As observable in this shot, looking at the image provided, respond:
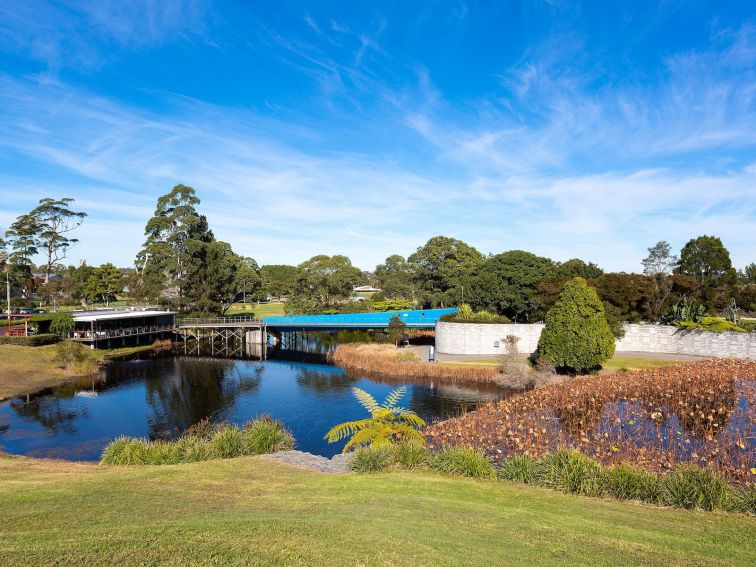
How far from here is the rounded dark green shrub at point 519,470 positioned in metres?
11.2

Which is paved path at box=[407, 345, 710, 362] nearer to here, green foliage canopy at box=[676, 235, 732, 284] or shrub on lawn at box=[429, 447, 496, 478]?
green foliage canopy at box=[676, 235, 732, 284]

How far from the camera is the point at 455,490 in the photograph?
10.3 meters

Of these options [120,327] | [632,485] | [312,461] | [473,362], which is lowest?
[473,362]

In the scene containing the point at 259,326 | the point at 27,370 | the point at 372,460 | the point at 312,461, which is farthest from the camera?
the point at 259,326

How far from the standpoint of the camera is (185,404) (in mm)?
28141

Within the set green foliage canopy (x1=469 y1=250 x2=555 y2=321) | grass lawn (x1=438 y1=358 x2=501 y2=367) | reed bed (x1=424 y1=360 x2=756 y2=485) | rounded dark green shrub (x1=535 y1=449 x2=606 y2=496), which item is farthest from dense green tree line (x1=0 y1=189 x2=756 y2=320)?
rounded dark green shrub (x1=535 y1=449 x2=606 y2=496)

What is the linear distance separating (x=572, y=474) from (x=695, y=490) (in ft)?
7.50

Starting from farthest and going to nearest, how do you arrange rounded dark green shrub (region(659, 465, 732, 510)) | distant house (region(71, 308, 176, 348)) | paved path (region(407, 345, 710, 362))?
1. distant house (region(71, 308, 176, 348))
2. paved path (region(407, 345, 710, 362))
3. rounded dark green shrub (region(659, 465, 732, 510))

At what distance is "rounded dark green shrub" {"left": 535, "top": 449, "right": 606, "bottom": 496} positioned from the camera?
405 inches

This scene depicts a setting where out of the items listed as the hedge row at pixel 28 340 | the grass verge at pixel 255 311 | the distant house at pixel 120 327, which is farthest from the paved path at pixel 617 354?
the grass verge at pixel 255 311

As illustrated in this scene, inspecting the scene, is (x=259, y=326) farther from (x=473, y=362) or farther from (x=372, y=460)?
(x=372, y=460)

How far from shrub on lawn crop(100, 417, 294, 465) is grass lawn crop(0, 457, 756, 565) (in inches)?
135

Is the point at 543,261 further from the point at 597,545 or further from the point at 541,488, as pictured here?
the point at 597,545

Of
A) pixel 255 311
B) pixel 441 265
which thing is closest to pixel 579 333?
pixel 441 265
